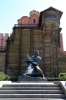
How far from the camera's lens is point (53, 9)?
25109mm

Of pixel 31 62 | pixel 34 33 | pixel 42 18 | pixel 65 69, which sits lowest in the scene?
pixel 65 69

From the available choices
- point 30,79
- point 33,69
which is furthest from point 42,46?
point 30,79

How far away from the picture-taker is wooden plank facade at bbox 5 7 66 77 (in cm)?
2275

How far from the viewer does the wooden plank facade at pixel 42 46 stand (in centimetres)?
2275

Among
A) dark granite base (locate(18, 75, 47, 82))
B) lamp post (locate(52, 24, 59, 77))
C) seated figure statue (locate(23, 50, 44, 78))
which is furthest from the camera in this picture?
lamp post (locate(52, 24, 59, 77))

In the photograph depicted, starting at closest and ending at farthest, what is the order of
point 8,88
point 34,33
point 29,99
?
1. point 29,99
2. point 8,88
3. point 34,33

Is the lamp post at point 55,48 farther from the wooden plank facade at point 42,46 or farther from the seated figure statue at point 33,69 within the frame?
the seated figure statue at point 33,69

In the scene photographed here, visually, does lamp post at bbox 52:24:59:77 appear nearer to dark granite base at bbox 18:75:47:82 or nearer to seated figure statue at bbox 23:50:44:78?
seated figure statue at bbox 23:50:44:78

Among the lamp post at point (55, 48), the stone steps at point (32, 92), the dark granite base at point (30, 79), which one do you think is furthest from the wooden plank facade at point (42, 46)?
the stone steps at point (32, 92)

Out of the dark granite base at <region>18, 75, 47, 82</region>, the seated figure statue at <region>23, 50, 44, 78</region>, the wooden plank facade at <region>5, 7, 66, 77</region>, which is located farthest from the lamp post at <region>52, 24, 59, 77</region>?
the dark granite base at <region>18, 75, 47, 82</region>

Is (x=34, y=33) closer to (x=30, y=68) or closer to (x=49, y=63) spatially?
(x=49, y=63)

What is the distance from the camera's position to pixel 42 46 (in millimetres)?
23656

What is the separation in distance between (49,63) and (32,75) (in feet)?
34.5

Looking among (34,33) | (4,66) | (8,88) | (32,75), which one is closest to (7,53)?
(4,66)
